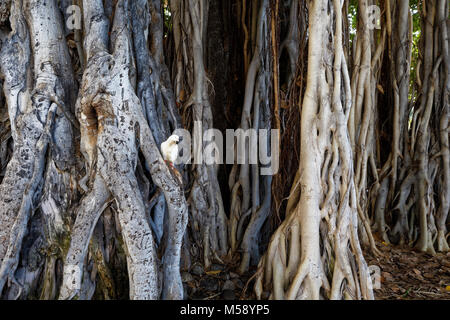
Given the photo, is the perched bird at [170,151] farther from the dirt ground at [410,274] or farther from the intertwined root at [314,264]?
the dirt ground at [410,274]

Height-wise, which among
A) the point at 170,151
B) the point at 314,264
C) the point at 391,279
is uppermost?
the point at 170,151

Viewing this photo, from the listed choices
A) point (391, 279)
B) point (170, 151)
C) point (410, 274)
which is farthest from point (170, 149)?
point (410, 274)

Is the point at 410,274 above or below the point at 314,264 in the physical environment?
below

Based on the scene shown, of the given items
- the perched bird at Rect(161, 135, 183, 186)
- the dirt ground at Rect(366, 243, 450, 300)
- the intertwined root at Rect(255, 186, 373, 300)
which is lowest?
the dirt ground at Rect(366, 243, 450, 300)

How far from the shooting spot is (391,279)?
245 centimetres

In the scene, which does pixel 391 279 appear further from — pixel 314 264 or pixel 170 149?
pixel 170 149

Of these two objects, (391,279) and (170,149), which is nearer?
(170,149)

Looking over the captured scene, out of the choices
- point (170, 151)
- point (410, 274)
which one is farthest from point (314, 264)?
point (410, 274)

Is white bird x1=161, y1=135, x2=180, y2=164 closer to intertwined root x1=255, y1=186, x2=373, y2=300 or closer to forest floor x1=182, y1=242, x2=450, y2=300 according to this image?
intertwined root x1=255, y1=186, x2=373, y2=300

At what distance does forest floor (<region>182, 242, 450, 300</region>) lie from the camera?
86.8 inches

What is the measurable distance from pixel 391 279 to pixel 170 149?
171 cm

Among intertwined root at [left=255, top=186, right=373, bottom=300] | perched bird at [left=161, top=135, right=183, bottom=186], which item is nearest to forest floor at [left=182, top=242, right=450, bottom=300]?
intertwined root at [left=255, top=186, right=373, bottom=300]

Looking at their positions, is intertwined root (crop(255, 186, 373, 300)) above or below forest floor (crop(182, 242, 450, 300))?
above

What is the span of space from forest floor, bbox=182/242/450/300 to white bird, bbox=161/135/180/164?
2.81 ft
